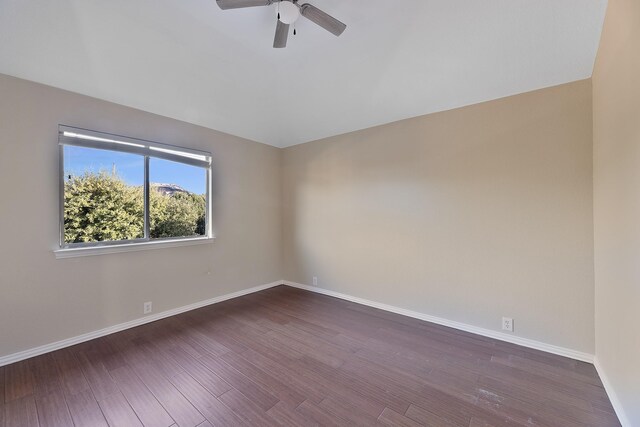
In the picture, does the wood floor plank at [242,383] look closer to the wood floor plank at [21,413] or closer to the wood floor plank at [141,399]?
the wood floor plank at [141,399]

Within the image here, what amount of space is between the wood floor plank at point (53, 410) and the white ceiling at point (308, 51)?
2.61 meters

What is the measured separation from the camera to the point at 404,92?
277 centimetres

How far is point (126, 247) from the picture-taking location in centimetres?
275

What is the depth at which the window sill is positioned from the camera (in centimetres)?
239

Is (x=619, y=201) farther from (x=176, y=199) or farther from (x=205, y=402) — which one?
(x=176, y=199)

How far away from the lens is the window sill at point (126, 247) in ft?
7.84

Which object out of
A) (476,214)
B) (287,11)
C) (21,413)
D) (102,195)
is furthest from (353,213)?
(21,413)

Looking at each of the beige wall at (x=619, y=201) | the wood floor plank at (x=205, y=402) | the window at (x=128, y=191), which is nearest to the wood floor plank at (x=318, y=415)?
the wood floor plank at (x=205, y=402)

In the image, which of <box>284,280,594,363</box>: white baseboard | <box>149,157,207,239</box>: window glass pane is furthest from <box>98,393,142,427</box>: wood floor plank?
<box>284,280,594,363</box>: white baseboard

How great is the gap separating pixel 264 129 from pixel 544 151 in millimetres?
3410

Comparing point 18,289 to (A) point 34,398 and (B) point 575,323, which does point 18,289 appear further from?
(B) point 575,323

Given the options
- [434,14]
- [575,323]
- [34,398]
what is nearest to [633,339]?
[575,323]

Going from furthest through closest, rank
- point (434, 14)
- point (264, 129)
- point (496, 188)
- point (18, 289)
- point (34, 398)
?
point (264, 129) → point (496, 188) → point (18, 289) → point (434, 14) → point (34, 398)

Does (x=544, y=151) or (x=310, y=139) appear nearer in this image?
(x=544, y=151)
